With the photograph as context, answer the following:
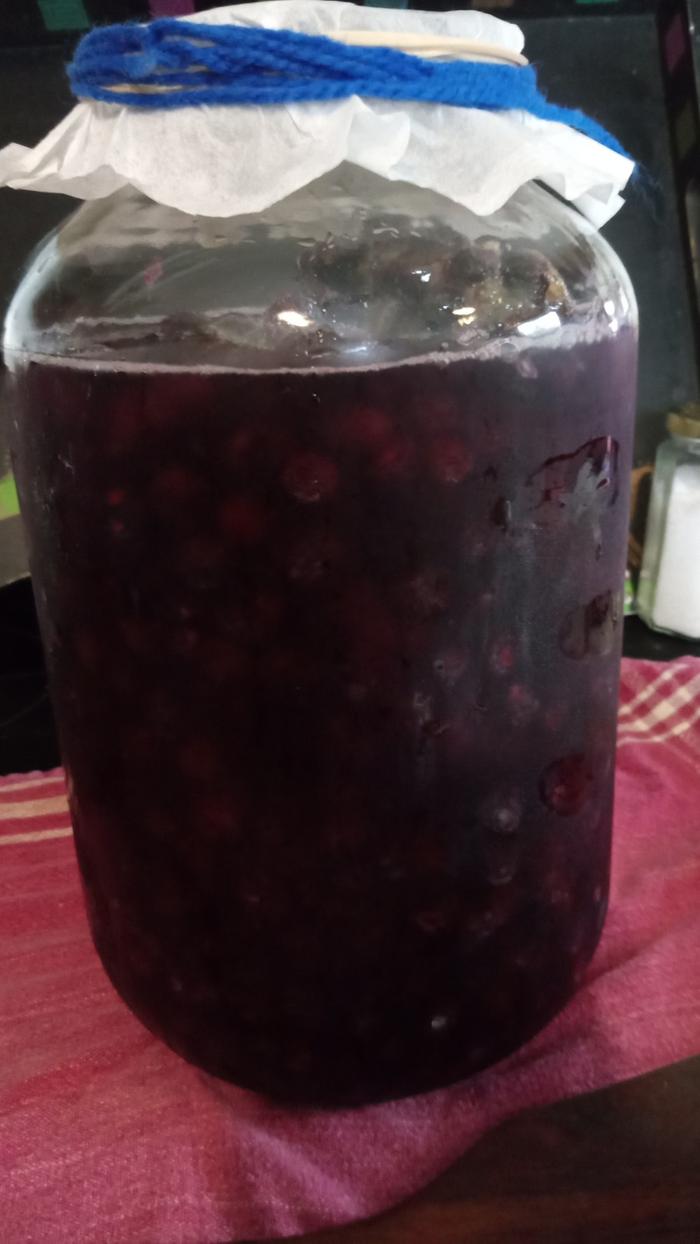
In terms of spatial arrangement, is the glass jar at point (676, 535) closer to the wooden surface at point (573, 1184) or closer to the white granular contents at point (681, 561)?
the white granular contents at point (681, 561)

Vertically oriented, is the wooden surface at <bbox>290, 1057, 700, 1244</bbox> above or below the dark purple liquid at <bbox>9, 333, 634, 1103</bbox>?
below

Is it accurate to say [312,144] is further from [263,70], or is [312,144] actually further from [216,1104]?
[216,1104]

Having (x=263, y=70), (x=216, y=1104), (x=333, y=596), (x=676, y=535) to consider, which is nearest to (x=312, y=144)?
(x=263, y=70)

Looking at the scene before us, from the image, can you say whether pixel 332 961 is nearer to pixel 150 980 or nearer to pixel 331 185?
pixel 150 980

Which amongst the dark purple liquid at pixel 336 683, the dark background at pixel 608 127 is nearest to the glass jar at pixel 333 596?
the dark purple liquid at pixel 336 683

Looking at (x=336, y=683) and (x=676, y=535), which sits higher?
(x=336, y=683)

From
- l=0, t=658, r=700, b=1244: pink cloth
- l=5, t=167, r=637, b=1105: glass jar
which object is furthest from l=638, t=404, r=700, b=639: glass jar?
l=5, t=167, r=637, b=1105: glass jar

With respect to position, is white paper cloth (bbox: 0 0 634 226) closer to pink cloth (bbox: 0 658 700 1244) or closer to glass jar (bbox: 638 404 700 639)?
pink cloth (bbox: 0 658 700 1244)
